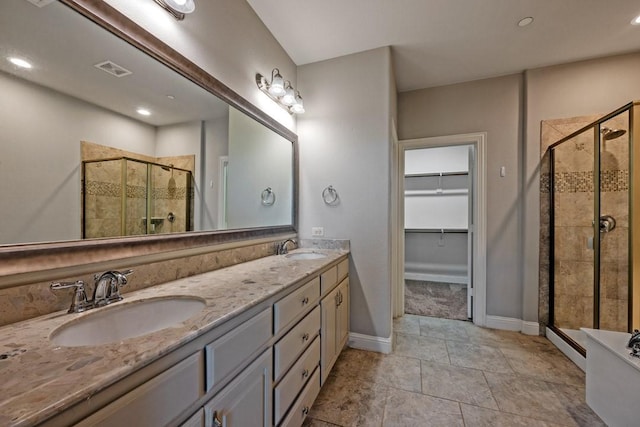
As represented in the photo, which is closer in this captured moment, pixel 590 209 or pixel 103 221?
pixel 103 221

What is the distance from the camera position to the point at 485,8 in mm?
1850

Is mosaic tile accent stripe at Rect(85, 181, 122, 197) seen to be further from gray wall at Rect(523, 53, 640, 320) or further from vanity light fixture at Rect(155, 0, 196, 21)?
gray wall at Rect(523, 53, 640, 320)

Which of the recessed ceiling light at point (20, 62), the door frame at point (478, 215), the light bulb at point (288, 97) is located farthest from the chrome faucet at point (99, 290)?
the door frame at point (478, 215)

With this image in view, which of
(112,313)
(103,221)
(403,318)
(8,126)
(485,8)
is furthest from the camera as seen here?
(403,318)

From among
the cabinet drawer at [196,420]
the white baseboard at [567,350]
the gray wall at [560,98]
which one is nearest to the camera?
the cabinet drawer at [196,420]

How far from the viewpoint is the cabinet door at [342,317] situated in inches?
76.5

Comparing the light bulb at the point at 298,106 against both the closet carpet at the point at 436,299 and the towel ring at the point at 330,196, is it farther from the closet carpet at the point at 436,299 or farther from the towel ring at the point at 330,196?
the closet carpet at the point at 436,299

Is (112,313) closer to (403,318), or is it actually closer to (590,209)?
(403,318)

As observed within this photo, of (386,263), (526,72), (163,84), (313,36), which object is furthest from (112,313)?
(526,72)

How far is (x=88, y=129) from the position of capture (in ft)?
3.09

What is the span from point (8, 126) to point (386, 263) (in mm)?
2200

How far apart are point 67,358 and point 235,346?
423 millimetres

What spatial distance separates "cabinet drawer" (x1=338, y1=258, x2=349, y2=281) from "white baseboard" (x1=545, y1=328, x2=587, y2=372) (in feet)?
6.23

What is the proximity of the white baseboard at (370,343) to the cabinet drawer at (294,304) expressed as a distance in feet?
3.20
